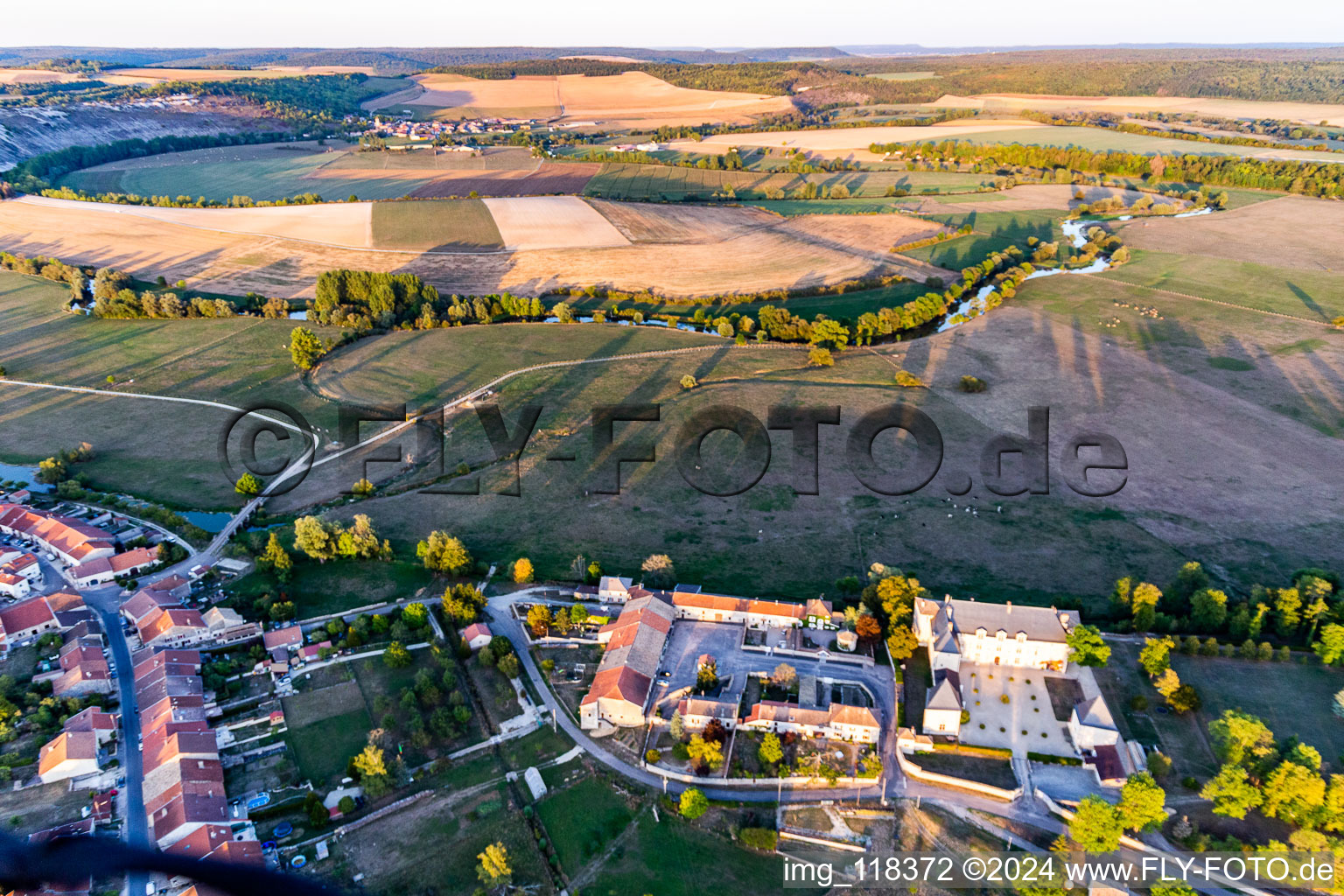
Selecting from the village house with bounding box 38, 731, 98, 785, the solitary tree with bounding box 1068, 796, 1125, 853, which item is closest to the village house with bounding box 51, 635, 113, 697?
the village house with bounding box 38, 731, 98, 785

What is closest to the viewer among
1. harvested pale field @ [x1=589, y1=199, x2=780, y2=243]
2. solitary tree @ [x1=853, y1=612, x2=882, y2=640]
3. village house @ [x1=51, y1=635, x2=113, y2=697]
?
village house @ [x1=51, y1=635, x2=113, y2=697]

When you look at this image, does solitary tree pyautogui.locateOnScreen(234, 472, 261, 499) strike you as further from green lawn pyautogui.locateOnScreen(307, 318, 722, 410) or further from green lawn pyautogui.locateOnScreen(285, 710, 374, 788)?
green lawn pyautogui.locateOnScreen(285, 710, 374, 788)

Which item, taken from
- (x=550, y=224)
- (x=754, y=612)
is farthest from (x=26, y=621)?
(x=550, y=224)

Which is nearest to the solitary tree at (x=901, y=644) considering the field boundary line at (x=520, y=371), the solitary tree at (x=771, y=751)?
the solitary tree at (x=771, y=751)

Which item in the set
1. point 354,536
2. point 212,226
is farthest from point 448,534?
point 212,226

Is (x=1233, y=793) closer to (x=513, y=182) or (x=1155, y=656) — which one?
(x=1155, y=656)

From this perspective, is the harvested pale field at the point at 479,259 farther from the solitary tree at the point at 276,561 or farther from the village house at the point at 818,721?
the village house at the point at 818,721
